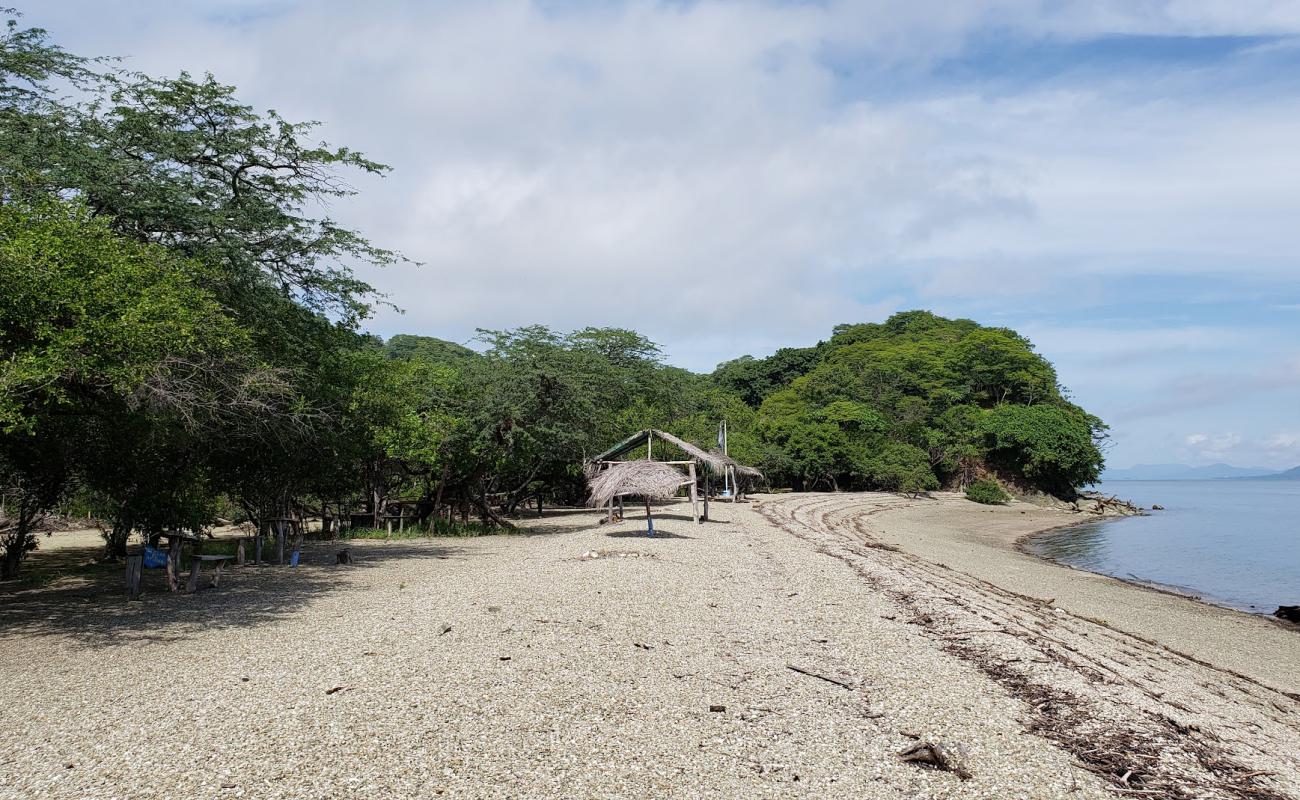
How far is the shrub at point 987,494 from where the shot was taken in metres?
47.7

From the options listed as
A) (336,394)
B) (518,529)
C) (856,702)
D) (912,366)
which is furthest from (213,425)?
(912,366)

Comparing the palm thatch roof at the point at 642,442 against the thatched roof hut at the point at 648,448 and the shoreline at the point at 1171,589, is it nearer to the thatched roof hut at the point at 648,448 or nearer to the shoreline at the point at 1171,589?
the thatched roof hut at the point at 648,448

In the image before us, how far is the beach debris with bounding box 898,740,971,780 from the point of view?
5004 mm

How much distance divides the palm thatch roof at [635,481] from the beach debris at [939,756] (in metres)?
13.8

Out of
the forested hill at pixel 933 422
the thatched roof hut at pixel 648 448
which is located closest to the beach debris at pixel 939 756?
the thatched roof hut at pixel 648 448

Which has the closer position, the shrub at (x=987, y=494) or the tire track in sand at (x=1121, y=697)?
the tire track in sand at (x=1121, y=697)

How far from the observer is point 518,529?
22.6m

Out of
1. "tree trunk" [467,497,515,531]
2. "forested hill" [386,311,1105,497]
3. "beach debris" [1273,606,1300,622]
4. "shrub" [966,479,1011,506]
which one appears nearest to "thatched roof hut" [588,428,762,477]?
"tree trunk" [467,497,515,531]

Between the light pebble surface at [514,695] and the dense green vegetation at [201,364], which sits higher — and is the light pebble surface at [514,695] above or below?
below

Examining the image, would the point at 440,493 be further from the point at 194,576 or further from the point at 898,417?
the point at 898,417

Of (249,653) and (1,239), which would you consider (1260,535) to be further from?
(1,239)

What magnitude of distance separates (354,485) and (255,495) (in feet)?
12.4

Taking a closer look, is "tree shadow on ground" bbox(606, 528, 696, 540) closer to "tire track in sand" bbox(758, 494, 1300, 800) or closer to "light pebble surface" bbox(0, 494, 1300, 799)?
"tire track in sand" bbox(758, 494, 1300, 800)

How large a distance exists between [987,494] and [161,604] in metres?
47.1
